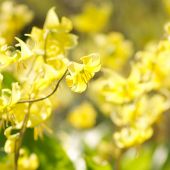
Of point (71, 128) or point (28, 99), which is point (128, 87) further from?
point (71, 128)

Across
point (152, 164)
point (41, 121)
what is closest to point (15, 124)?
point (41, 121)

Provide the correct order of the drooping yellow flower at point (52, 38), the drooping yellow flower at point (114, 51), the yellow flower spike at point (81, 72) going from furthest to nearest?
the drooping yellow flower at point (114, 51), the drooping yellow flower at point (52, 38), the yellow flower spike at point (81, 72)

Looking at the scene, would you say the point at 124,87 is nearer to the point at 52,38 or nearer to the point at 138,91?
Answer: the point at 138,91

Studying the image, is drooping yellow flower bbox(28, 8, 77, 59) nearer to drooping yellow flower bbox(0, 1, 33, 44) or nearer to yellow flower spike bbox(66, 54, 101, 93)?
yellow flower spike bbox(66, 54, 101, 93)

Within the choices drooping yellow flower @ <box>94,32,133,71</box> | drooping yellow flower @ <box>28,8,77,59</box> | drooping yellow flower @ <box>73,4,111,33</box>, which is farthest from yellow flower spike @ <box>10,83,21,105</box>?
drooping yellow flower @ <box>73,4,111,33</box>

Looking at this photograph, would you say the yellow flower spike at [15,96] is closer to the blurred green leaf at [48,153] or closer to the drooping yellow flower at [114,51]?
the blurred green leaf at [48,153]

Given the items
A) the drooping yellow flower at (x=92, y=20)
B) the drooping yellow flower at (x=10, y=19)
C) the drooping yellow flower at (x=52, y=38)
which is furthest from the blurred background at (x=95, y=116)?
the drooping yellow flower at (x=10, y=19)

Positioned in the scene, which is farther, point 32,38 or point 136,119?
point 136,119

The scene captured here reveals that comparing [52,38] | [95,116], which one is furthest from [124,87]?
[95,116]
